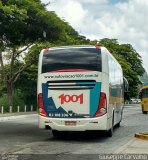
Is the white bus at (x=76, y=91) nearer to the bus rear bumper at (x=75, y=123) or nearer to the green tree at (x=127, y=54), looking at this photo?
the bus rear bumper at (x=75, y=123)

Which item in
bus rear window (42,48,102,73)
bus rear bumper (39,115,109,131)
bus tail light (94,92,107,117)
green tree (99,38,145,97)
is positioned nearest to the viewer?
bus rear bumper (39,115,109,131)

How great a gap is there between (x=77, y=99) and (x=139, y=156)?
4.76 metres

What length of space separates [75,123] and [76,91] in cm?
115

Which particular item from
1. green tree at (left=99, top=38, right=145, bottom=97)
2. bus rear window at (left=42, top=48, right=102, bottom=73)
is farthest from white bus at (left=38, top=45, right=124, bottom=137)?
green tree at (left=99, top=38, right=145, bottom=97)

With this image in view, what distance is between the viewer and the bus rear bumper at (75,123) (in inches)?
608

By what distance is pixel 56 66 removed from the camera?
1608cm

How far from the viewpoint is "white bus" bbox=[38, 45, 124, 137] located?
1559 centimetres

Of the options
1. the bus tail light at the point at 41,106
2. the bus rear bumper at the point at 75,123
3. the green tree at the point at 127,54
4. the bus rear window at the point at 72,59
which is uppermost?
the green tree at the point at 127,54

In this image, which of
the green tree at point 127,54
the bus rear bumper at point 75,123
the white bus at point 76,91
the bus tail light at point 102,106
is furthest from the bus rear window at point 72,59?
the green tree at point 127,54

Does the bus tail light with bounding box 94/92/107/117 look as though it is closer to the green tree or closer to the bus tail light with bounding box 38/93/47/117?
the bus tail light with bounding box 38/93/47/117

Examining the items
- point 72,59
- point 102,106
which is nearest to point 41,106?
point 72,59

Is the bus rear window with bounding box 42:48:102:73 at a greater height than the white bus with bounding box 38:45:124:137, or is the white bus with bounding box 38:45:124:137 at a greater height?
the bus rear window with bounding box 42:48:102:73

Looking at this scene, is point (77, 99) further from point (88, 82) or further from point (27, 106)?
point (27, 106)

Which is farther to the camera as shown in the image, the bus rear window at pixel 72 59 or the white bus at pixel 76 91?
the bus rear window at pixel 72 59
